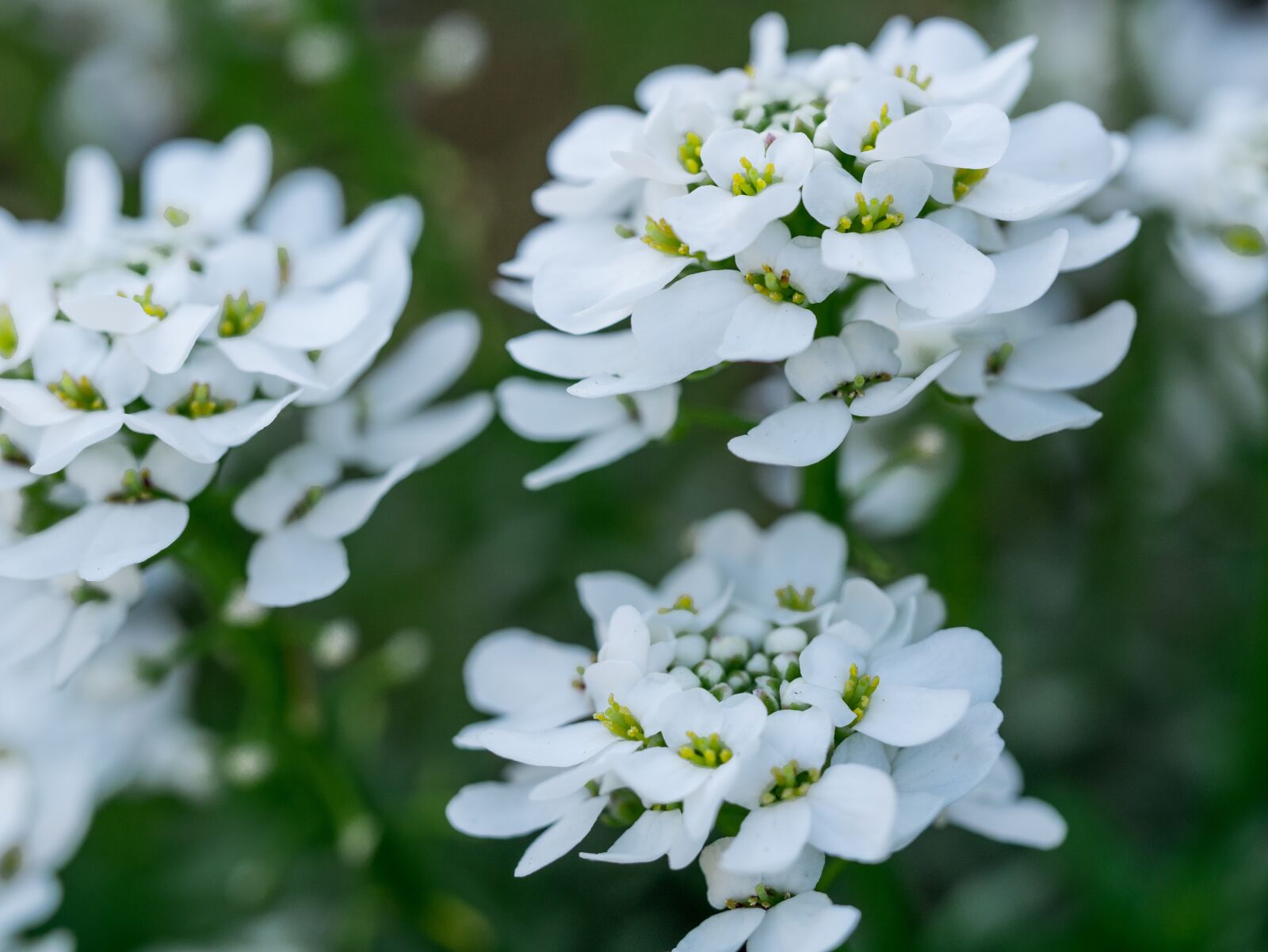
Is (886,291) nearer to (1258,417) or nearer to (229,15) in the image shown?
(1258,417)

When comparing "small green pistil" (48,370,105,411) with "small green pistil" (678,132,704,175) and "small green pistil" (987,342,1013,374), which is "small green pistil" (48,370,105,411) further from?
"small green pistil" (987,342,1013,374)

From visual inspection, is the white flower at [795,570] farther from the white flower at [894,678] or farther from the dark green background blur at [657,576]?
the dark green background blur at [657,576]

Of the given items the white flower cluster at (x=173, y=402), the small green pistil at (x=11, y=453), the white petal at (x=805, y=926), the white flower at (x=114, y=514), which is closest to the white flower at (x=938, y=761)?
the white petal at (x=805, y=926)

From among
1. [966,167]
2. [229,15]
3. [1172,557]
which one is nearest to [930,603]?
[966,167]

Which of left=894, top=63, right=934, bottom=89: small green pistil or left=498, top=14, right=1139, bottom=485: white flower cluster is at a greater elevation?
left=894, top=63, right=934, bottom=89: small green pistil

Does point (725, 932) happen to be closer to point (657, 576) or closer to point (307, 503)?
point (307, 503)

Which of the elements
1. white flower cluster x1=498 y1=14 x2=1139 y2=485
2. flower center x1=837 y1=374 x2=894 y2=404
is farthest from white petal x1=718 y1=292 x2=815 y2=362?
flower center x1=837 y1=374 x2=894 y2=404

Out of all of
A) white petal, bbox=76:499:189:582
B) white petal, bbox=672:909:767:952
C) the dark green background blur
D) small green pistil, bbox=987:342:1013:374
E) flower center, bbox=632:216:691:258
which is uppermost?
flower center, bbox=632:216:691:258
